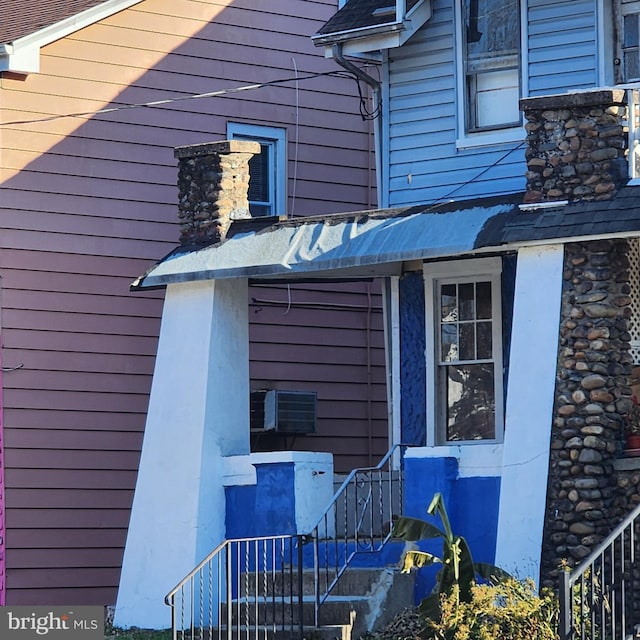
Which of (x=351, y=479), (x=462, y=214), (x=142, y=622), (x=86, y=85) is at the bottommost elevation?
(x=142, y=622)

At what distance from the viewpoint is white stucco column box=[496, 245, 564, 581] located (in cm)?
1460

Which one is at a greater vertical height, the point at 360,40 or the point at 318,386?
the point at 360,40

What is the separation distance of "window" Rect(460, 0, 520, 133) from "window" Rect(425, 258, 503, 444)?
1.61 m

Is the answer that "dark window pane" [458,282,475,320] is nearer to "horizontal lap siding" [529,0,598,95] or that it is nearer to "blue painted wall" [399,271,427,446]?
"blue painted wall" [399,271,427,446]

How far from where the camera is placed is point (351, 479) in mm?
16328

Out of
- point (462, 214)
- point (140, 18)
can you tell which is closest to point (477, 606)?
point (462, 214)

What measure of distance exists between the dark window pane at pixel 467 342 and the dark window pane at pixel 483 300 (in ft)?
0.52

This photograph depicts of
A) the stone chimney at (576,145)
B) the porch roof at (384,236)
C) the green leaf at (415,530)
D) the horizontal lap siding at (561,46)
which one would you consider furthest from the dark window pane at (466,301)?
the green leaf at (415,530)

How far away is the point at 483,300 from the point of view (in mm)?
17734

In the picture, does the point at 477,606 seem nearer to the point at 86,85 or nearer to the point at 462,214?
the point at 462,214

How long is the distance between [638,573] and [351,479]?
3.16 meters

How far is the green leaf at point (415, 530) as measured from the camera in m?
14.3

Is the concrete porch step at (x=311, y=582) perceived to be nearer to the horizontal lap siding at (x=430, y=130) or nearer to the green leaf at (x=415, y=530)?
the green leaf at (x=415, y=530)

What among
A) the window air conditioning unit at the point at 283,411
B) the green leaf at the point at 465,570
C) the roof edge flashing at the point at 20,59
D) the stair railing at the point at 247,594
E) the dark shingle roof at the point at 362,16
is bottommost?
the stair railing at the point at 247,594
